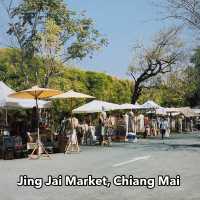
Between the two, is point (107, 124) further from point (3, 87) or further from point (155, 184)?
point (155, 184)

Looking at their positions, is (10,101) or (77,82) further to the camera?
(77,82)

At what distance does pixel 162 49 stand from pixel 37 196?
143 feet

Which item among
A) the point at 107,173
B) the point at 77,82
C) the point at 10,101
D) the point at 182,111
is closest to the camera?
the point at 107,173

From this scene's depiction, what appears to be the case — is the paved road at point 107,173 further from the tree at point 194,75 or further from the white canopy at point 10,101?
the tree at point 194,75

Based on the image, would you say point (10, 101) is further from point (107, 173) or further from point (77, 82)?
point (77, 82)

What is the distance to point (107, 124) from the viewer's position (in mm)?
30938

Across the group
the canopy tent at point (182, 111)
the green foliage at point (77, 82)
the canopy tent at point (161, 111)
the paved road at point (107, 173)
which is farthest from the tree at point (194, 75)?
the paved road at point (107, 173)

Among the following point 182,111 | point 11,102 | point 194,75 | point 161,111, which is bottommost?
point 11,102

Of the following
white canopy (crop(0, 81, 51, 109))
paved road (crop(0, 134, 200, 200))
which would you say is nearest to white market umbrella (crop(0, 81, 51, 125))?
white canopy (crop(0, 81, 51, 109))

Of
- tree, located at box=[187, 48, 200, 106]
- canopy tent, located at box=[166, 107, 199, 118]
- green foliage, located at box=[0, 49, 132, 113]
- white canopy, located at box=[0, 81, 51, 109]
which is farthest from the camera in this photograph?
tree, located at box=[187, 48, 200, 106]

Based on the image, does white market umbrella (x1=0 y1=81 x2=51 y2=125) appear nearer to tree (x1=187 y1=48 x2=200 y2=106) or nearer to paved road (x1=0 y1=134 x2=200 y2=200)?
paved road (x1=0 y1=134 x2=200 y2=200)

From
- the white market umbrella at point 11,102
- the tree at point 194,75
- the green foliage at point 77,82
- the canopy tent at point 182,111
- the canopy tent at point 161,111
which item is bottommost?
the white market umbrella at point 11,102

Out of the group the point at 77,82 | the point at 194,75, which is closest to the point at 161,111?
the point at 77,82

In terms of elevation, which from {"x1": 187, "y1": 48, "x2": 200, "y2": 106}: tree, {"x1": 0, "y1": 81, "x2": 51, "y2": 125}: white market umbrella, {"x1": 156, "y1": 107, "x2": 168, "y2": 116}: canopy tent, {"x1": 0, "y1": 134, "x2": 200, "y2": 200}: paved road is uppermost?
{"x1": 187, "y1": 48, "x2": 200, "y2": 106}: tree
